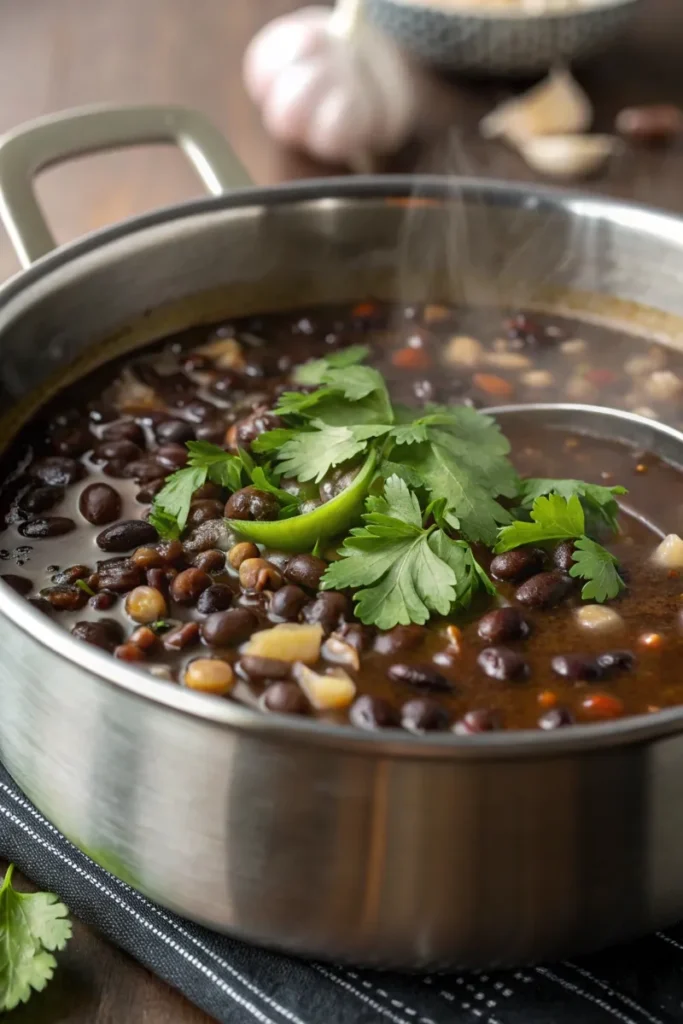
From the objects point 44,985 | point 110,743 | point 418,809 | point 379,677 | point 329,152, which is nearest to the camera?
point 418,809

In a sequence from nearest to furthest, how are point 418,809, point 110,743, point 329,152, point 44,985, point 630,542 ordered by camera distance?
point 418,809, point 110,743, point 44,985, point 630,542, point 329,152

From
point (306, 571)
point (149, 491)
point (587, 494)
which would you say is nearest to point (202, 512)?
point (149, 491)

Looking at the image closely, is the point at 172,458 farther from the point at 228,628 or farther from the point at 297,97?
the point at 297,97

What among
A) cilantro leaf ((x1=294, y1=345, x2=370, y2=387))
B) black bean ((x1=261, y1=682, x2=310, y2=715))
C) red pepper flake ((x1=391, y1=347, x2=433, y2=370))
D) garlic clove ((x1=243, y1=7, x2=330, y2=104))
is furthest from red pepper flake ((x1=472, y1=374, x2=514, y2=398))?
garlic clove ((x1=243, y1=7, x2=330, y2=104))

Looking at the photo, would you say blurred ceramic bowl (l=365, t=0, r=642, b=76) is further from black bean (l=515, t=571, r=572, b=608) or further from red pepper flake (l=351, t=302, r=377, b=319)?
black bean (l=515, t=571, r=572, b=608)

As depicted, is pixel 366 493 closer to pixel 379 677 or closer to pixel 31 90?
pixel 379 677

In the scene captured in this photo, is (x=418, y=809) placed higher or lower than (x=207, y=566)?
lower

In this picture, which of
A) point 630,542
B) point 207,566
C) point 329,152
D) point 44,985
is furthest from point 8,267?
point 44,985
